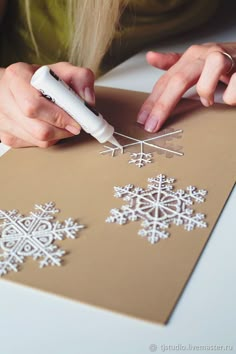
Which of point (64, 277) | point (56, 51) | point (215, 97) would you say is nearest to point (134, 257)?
point (64, 277)

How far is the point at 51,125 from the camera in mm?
688

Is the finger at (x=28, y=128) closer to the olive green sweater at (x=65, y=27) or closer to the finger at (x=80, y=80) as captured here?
the finger at (x=80, y=80)

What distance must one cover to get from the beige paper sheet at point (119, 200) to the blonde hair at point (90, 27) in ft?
0.47

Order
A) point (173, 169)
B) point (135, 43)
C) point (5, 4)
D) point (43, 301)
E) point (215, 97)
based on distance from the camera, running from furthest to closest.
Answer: point (135, 43) → point (5, 4) → point (215, 97) → point (173, 169) → point (43, 301)

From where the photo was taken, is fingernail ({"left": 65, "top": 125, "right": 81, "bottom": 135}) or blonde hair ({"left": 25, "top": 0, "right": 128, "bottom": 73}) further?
blonde hair ({"left": 25, "top": 0, "right": 128, "bottom": 73})

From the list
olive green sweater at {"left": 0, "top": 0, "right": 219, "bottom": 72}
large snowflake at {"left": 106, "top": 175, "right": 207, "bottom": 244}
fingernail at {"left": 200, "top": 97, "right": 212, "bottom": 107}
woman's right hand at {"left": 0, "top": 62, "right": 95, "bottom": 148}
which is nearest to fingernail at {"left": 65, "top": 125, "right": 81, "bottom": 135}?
woman's right hand at {"left": 0, "top": 62, "right": 95, "bottom": 148}

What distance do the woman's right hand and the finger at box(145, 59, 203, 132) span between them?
0.11m

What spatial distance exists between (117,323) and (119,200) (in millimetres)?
183

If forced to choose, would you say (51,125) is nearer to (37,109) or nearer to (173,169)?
(37,109)

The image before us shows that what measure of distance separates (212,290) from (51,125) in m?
0.34

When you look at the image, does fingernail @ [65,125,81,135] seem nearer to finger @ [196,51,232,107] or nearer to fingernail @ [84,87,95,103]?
fingernail @ [84,87,95,103]

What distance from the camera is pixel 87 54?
0.98m

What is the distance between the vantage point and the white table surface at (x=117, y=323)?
0.43 metres

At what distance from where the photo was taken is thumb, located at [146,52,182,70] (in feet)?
2.92
